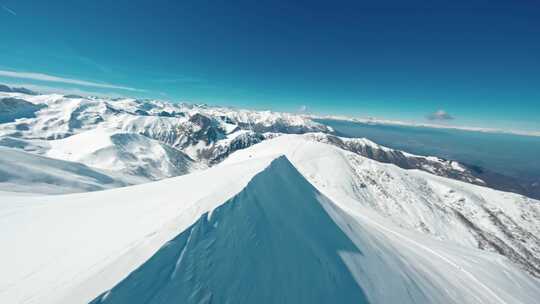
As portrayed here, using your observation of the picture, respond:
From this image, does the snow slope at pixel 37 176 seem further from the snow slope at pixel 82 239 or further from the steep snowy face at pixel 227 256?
the steep snowy face at pixel 227 256

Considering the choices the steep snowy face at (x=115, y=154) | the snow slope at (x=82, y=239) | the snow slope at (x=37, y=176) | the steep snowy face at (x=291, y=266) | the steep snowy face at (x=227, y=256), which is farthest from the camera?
the steep snowy face at (x=115, y=154)

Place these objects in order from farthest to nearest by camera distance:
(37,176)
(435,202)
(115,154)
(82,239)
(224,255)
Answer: (115,154) < (435,202) < (37,176) < (82,239) < (224,255)

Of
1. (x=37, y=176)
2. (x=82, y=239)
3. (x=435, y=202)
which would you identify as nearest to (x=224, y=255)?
(x=82, y=239)

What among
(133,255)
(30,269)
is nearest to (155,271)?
(133,255)

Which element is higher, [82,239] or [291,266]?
[82,239]

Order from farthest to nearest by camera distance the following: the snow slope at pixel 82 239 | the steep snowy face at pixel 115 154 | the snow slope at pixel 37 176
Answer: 1. the steep snowy face at pixel 115 154
2. the snow slope at pixel 37 176
3. the snow slope at pixel 82 239

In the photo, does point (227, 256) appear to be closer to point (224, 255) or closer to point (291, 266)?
point (224, 255)

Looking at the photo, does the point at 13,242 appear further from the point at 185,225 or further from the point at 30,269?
the point at 185,225

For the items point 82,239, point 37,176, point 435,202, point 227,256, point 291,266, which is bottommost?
point 435,202

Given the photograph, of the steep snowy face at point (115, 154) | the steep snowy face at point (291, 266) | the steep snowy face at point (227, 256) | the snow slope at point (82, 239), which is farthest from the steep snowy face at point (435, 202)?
the steep snowy face at point (115, 154)
